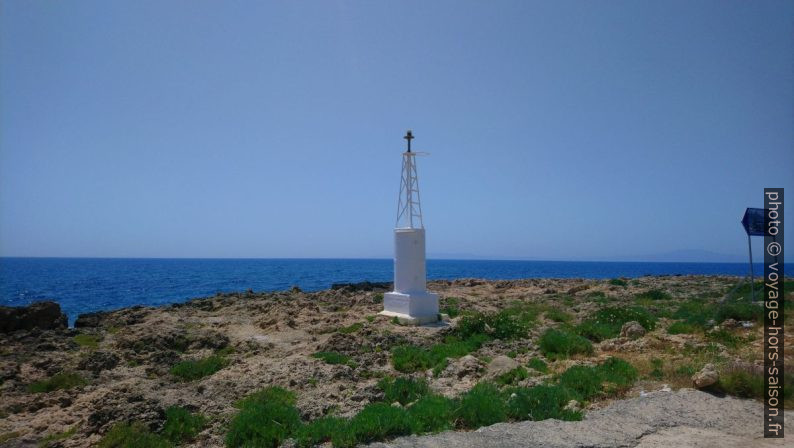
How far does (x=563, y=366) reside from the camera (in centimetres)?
1063

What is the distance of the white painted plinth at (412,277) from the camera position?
1623 centimetres

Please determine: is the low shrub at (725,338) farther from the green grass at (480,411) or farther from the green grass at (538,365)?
the green grass at (480,411)

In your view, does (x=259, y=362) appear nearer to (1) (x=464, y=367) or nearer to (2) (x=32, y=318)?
(1) (x=464, y=367)

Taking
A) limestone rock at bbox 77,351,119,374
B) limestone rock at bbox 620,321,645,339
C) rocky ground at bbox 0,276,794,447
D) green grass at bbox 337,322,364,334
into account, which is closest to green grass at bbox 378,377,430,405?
rocky ground at bbox 0,276,794,447

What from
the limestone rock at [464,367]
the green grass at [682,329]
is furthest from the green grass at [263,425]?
the green grass at [682,329]

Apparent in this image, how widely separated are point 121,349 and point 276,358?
5035 mm

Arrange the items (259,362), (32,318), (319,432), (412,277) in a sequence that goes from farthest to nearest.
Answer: (32,318) → (412,277) → (259,362) → (319,432)

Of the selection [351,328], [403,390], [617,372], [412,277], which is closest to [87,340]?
[351,328]

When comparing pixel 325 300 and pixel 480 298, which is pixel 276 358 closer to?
pixel 325 300

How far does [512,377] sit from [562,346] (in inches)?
117

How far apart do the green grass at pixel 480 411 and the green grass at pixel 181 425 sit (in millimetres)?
4096

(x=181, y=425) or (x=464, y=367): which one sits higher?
(x=464, y=367)

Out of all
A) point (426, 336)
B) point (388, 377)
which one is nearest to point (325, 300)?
point (426, 336)

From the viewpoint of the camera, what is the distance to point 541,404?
7.57 meters
